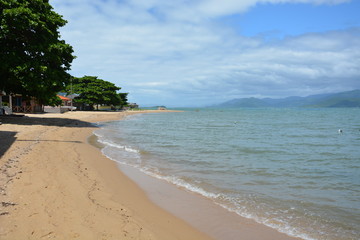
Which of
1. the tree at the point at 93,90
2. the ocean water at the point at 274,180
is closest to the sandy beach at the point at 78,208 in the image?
the ocean water at the point at 274,180

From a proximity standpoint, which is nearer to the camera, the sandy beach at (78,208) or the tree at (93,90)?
the sandy beach at (78,208)

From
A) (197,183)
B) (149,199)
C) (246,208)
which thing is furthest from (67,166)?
(246,208)

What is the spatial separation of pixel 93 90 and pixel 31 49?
45124 millimetres

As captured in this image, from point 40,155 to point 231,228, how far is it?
790 cm

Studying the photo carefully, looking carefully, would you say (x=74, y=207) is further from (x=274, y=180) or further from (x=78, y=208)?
(x=274, y=180)

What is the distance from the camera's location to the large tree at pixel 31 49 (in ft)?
65.3

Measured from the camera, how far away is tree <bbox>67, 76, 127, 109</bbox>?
6494 cm

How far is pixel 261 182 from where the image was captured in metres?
8.80

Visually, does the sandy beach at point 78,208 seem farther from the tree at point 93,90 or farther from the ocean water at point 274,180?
the tree at point 93,90

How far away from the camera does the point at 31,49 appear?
2091 centimetres

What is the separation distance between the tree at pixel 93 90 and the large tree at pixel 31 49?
41.8 m

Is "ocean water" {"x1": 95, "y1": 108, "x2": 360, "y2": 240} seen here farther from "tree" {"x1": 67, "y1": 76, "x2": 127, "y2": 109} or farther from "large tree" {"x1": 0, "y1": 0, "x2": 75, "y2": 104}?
"tree" {"x1": 67, "y1": 76, "x2": 127, "y2": 109}

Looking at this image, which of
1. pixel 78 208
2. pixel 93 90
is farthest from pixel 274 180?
pixel 93 90

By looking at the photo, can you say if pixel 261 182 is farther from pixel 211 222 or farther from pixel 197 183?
pixel 211 222
